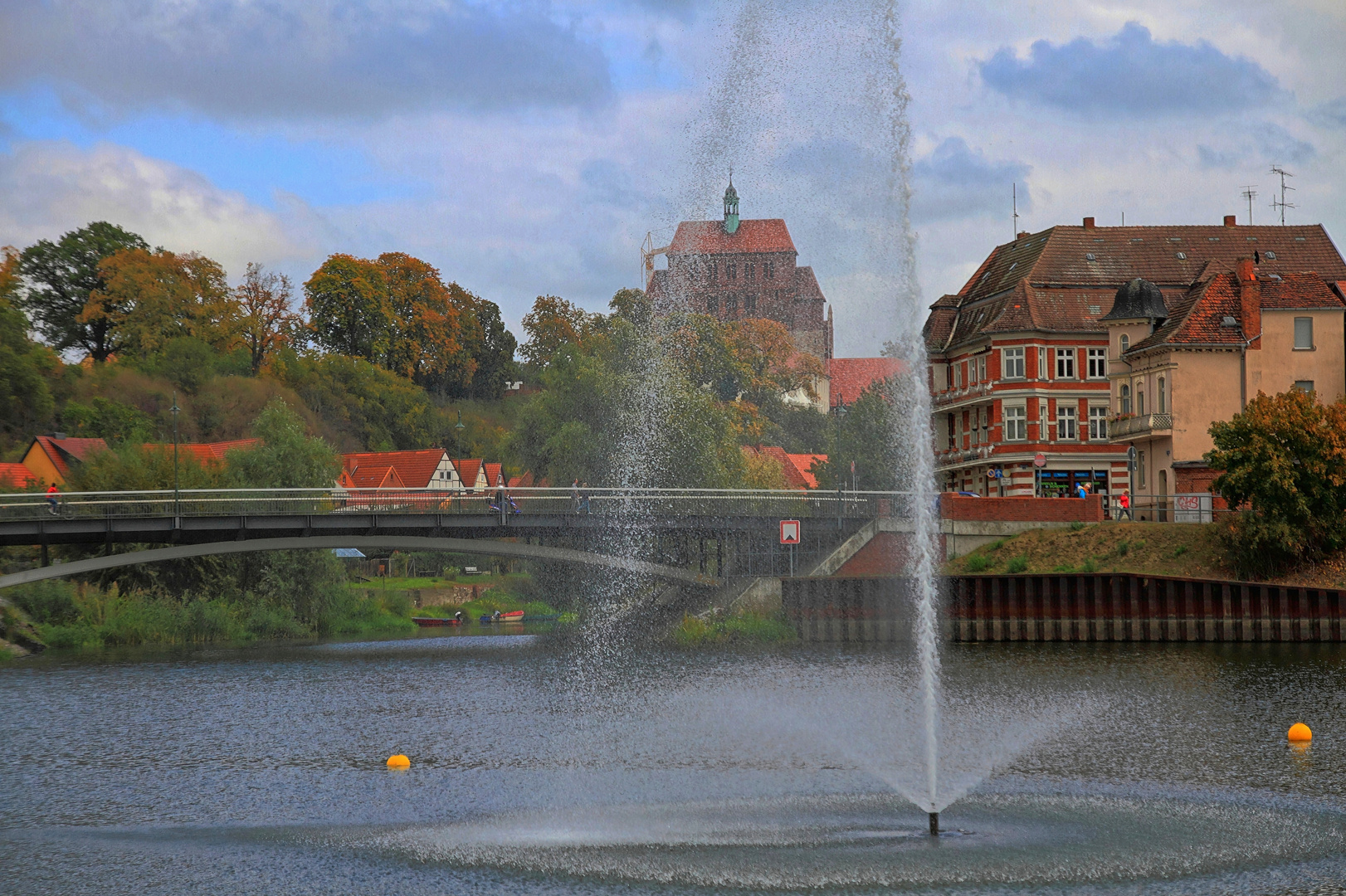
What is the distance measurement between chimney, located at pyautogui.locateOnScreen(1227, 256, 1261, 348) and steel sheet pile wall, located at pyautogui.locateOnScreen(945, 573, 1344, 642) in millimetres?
18309

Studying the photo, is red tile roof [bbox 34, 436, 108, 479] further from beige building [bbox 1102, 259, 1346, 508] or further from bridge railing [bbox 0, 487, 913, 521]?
beige building [bbox 1102, 259, 1346, 508]

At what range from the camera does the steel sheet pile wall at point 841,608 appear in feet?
189

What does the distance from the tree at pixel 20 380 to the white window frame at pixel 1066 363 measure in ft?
220

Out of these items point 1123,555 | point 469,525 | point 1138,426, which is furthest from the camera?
point 1138,426

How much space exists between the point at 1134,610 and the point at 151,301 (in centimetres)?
8068

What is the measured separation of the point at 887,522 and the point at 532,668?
2011cm

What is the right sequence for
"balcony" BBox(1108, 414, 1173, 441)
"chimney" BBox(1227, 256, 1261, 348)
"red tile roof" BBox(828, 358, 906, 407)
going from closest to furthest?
"chimney" BBox(1227, 256, 1261, 348)
"balcony" BBox(1108, 414, 1173, 441)
"red tile roof" BBox(828, 358, 906, 407)

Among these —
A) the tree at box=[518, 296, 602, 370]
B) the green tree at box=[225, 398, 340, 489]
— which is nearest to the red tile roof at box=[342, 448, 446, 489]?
the tree at box=[518, 296, 602, 370]

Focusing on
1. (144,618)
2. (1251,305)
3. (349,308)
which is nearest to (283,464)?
(144,618)

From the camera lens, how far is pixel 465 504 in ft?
189

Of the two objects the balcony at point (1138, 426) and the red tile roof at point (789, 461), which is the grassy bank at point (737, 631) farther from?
the red tile roof at point (789, 461)

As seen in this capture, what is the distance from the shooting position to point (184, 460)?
6988 cm

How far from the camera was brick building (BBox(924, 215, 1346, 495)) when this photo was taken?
74.2m

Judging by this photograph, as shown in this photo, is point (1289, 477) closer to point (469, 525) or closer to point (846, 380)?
point (469, 525)
